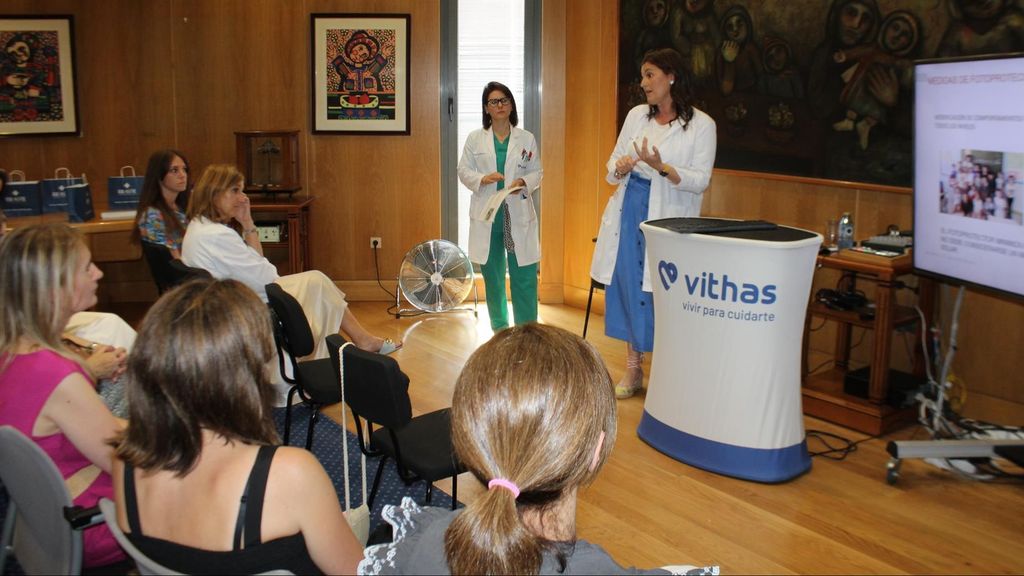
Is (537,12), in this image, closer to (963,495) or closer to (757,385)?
(757,385)

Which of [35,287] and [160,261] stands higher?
[35,287]

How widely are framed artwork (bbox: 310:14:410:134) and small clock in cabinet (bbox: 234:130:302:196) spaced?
337 millimetres

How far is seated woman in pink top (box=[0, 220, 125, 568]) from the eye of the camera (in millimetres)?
2268

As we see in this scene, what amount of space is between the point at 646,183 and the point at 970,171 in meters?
1.56

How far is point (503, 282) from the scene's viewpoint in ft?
20.1

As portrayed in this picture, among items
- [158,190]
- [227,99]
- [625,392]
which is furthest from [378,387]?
[227,99]

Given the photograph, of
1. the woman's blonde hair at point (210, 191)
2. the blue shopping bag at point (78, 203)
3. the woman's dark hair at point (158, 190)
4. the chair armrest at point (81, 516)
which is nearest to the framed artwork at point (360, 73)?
the blue shopping bag at point (78, 203)

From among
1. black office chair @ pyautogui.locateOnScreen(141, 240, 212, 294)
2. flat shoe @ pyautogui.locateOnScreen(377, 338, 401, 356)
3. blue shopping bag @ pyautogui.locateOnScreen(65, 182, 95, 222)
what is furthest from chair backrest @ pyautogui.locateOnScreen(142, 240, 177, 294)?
blue shopping bag @ pyautogui.locateOnScreen(65, 182, 95, 222)

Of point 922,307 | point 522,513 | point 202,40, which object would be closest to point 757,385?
point 922,307

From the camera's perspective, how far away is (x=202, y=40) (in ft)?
23.1

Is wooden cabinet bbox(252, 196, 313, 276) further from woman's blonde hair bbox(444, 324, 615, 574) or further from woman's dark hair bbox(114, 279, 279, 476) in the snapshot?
woman's blonde hair bbox(444, 324, 615, 574)

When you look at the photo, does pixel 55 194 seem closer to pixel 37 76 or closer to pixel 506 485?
pixel 37 76

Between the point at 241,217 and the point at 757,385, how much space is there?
9.38 feet

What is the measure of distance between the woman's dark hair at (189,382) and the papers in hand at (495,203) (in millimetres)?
3992
